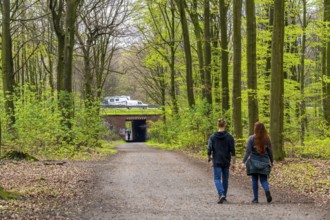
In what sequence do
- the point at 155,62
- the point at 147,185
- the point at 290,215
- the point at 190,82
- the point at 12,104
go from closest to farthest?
the point at 290,215, the point at 147,185, the point at 12,104, the point at 190,82, the point at 155,62

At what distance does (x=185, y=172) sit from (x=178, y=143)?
607 inches

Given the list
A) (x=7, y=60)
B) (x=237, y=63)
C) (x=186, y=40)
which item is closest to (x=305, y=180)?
(x=237, y=63)

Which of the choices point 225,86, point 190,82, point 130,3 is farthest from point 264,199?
point 130,3

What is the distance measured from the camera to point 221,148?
9.12 meters

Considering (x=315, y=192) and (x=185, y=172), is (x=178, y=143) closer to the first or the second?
(x=185, y=172)

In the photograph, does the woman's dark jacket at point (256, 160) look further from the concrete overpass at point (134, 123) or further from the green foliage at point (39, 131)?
the concrete overpass at point (134, 123)

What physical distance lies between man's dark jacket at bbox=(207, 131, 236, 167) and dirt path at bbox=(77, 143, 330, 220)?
781mm

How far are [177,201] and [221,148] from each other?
4.55 ft

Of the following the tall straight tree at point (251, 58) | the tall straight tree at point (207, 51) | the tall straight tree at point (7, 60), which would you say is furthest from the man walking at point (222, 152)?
the tall straight tree at point (207, 51)

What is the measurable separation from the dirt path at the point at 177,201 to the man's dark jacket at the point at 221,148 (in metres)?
0.78

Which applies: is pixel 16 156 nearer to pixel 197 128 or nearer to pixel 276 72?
pixel 276 72

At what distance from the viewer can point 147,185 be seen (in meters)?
11.4

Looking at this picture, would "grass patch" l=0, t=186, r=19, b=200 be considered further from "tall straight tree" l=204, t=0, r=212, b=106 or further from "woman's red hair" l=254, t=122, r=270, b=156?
"tall straight tree" l=204, t=0, r=212, b=106

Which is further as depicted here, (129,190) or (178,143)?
(178,143)
